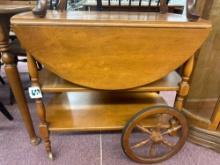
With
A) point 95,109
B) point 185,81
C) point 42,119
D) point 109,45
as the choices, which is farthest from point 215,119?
point 42,119

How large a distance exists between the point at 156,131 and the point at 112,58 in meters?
0.51

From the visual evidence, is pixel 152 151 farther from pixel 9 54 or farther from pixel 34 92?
pixel 9 54

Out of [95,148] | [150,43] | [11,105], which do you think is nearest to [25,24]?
[150,43]

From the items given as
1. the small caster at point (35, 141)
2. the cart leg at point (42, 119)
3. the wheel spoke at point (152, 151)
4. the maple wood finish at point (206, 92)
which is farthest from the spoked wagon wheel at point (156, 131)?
the small caster at point (35, 141)

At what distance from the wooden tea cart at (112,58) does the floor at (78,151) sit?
0.10 m

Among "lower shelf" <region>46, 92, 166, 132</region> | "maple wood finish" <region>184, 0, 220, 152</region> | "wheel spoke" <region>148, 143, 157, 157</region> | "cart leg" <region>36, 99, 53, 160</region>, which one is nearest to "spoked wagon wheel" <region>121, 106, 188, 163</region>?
"wheel spoke" <region>148, 143, 157, 157</region>

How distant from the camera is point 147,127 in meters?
1.13

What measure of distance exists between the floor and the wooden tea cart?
99 millimetres

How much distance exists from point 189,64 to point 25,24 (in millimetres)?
765

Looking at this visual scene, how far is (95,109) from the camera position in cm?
124

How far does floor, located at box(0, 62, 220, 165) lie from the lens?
1.21 m

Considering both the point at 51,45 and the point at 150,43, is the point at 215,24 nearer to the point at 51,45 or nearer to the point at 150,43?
the point at 150,43

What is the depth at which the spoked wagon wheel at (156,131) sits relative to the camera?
1.00 meters

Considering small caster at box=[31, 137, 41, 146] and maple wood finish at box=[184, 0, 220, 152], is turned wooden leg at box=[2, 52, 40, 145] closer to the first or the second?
small caster at box=[31, 137, 41, 146]
